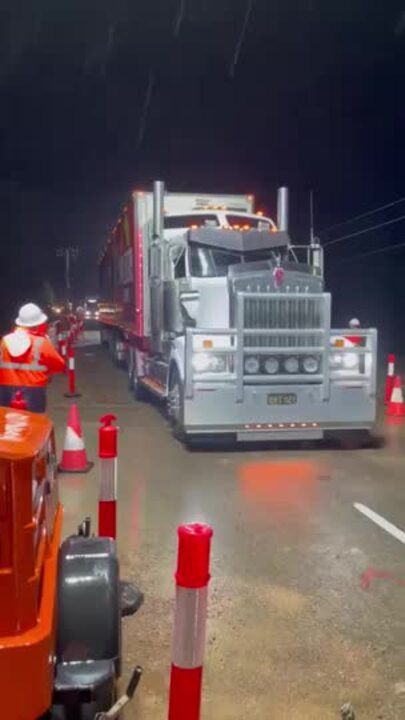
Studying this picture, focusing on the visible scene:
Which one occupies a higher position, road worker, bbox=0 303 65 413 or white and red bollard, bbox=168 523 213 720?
road worker, bbox=0 303 65 413

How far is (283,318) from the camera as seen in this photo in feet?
32.7

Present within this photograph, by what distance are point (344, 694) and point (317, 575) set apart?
5.42ft

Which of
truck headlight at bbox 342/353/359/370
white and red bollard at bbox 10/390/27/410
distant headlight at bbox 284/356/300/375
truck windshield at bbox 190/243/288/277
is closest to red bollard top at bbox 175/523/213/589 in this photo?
white and red bollard at bbox 10/390/27/410

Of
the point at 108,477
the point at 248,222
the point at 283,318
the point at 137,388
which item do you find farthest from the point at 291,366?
the point at 137,388

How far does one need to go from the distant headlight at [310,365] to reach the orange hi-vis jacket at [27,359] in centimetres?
370

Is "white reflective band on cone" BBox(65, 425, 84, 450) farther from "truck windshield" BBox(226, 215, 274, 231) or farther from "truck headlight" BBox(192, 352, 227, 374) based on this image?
"truck windshield" BBox(226, 215, 274, 231)

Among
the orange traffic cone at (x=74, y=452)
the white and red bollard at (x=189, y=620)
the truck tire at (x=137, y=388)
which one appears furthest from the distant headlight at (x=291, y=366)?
the white and red bollard at (x=189, y=620)

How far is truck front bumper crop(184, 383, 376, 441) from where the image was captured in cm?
951

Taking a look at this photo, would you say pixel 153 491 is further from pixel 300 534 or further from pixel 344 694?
pixel 344 694

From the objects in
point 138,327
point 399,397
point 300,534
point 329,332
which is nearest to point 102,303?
point 138,327

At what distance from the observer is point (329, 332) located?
394 inches

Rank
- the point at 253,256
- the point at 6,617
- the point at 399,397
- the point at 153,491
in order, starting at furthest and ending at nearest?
the point at 399,397, the point at 253,256, the point at 153,491, the point at 6,617

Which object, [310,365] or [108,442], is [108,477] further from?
[310,365]

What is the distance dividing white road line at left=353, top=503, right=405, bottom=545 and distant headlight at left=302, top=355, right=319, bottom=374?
2968 millimetres
